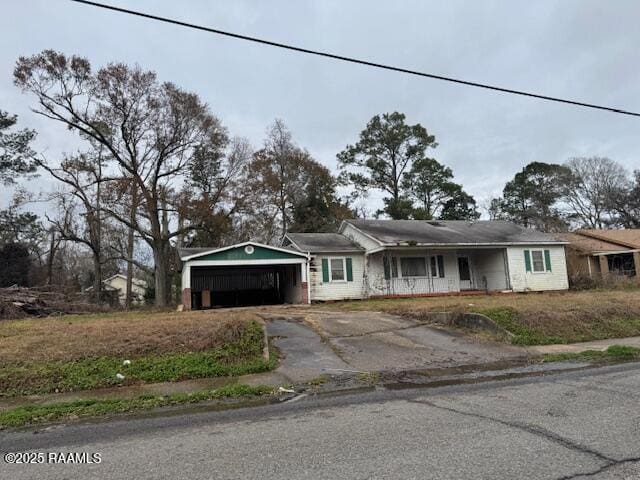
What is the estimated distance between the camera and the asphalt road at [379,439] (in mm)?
3994

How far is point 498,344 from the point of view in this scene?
448 inches

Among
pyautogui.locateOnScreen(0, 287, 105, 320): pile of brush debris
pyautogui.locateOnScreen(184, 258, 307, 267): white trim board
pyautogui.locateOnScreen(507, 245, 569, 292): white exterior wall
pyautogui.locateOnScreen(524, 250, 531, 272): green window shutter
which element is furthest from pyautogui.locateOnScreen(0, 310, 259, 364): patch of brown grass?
pyautogui.locateOnScreen(524, 250, 531, 272): green window shutter

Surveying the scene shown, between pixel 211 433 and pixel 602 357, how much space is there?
849 centimetres

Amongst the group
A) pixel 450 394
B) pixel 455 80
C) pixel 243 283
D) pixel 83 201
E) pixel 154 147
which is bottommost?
pixel 450 394

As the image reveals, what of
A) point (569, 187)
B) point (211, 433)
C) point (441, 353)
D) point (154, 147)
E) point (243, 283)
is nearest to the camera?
point (211, 433)

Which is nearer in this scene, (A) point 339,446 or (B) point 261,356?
(A) point 339,446

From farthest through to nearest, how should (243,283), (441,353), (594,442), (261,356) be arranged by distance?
(243,283) → (441,353) → (261,356) → (594,442)

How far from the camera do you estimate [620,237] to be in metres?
32.8

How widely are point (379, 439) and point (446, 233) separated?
76.9 ft

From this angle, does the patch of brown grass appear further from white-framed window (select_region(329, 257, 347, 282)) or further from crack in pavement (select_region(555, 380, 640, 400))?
white-framed window (select_region(329, 257, 347, 282))

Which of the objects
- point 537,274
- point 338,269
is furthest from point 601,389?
point 537,274

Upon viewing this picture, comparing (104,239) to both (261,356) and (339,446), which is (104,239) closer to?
(261,356)

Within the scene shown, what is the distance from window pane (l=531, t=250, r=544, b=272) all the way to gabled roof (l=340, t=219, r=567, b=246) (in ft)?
2.06

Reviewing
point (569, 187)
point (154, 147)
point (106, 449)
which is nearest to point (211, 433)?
point (106, 449)
